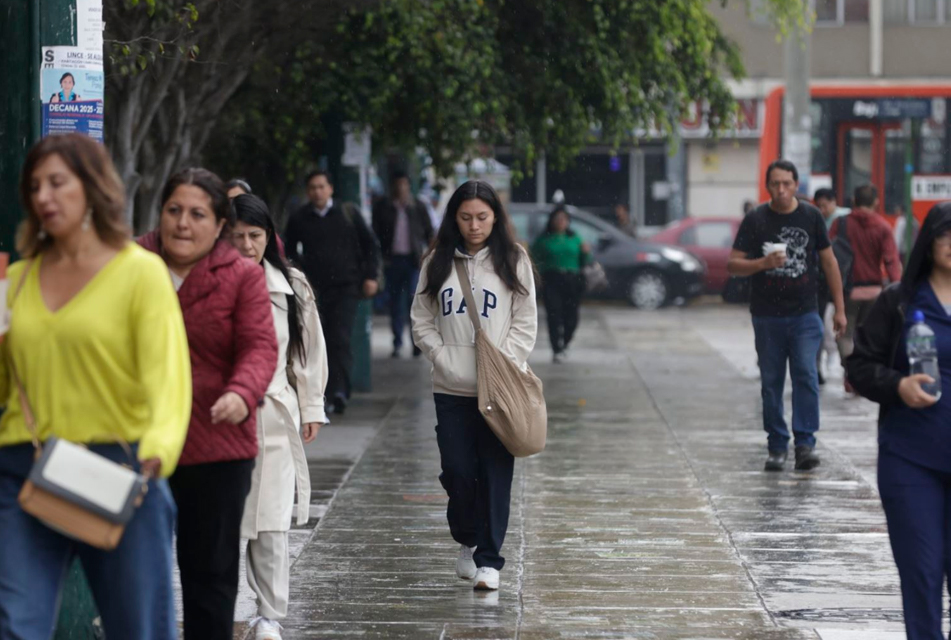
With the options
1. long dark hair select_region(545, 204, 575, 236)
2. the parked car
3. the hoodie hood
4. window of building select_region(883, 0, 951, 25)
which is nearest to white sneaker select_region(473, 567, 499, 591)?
the hoodie hood

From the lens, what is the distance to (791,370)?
9.56 metres

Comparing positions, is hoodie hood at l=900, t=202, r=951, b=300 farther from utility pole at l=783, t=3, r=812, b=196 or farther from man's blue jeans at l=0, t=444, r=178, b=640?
utility pole at l=783, t=3, r=812, b=196

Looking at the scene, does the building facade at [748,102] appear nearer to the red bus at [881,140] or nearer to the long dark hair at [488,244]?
the red bus at [881,140]

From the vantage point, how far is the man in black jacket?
11.8m

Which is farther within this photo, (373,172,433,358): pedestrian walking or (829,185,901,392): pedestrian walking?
(373,172,433,358): pedestrian walking

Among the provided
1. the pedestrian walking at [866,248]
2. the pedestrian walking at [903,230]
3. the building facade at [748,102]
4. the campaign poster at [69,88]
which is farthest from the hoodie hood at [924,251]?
the building facade at [748,102]

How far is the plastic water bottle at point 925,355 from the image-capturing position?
179 inches

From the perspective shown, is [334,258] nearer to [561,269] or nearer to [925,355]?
[561,269]

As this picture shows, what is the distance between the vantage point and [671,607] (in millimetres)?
6227

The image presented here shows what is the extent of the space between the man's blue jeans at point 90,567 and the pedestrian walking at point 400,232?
12636 mm

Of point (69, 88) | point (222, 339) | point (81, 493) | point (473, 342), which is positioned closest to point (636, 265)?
point (473, 342)

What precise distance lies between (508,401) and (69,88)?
213 centimetres

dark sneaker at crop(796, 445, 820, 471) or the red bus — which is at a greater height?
the red bus

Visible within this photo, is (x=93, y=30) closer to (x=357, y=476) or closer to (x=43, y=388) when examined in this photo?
(x=43, y=388)
